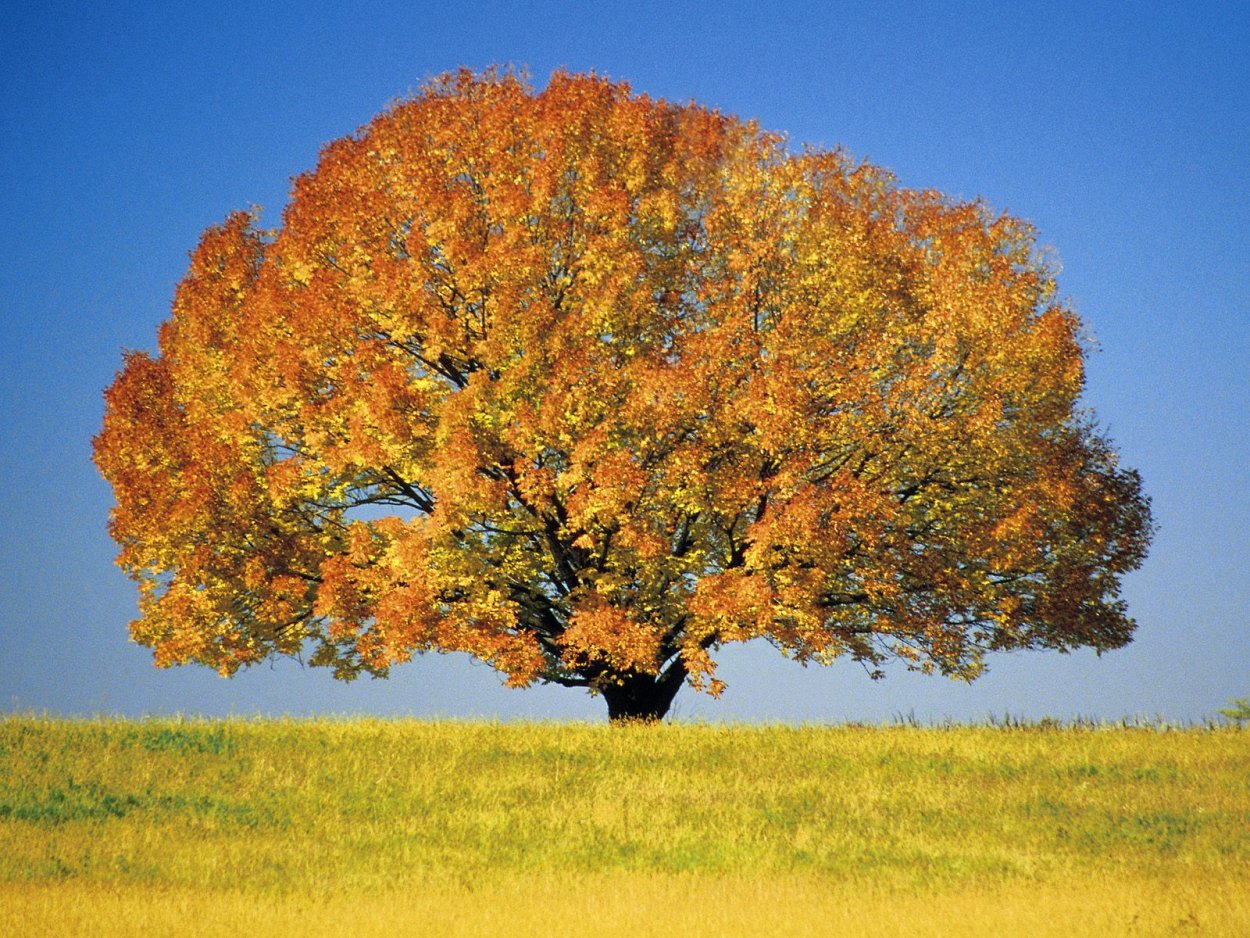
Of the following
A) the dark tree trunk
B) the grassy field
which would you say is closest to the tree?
the dark tree trunk

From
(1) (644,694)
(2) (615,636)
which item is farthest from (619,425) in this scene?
(1) (644,694)

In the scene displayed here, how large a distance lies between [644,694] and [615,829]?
1006 centimetres

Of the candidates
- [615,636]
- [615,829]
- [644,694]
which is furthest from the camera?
[644,694]

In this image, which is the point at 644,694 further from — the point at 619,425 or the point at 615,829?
the point at 615,829

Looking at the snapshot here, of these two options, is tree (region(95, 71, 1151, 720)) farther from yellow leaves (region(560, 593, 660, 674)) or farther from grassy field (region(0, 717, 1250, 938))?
grassy field (region(0, 717, 1250, 938))

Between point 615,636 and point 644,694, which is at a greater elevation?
point 615,636

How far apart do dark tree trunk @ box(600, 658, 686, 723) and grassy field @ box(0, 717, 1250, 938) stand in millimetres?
2797

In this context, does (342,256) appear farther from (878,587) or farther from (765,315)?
(878,587)

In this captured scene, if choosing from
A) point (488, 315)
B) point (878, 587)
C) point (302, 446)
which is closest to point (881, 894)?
point (878, 587)

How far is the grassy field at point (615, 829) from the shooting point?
15.9 m

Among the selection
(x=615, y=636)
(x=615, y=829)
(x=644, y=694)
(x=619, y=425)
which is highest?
(x=619, y=425)

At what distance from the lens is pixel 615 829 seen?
67.4 ft

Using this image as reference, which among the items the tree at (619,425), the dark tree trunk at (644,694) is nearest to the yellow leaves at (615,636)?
the tree at (619,425)

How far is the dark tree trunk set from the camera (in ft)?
99.3
